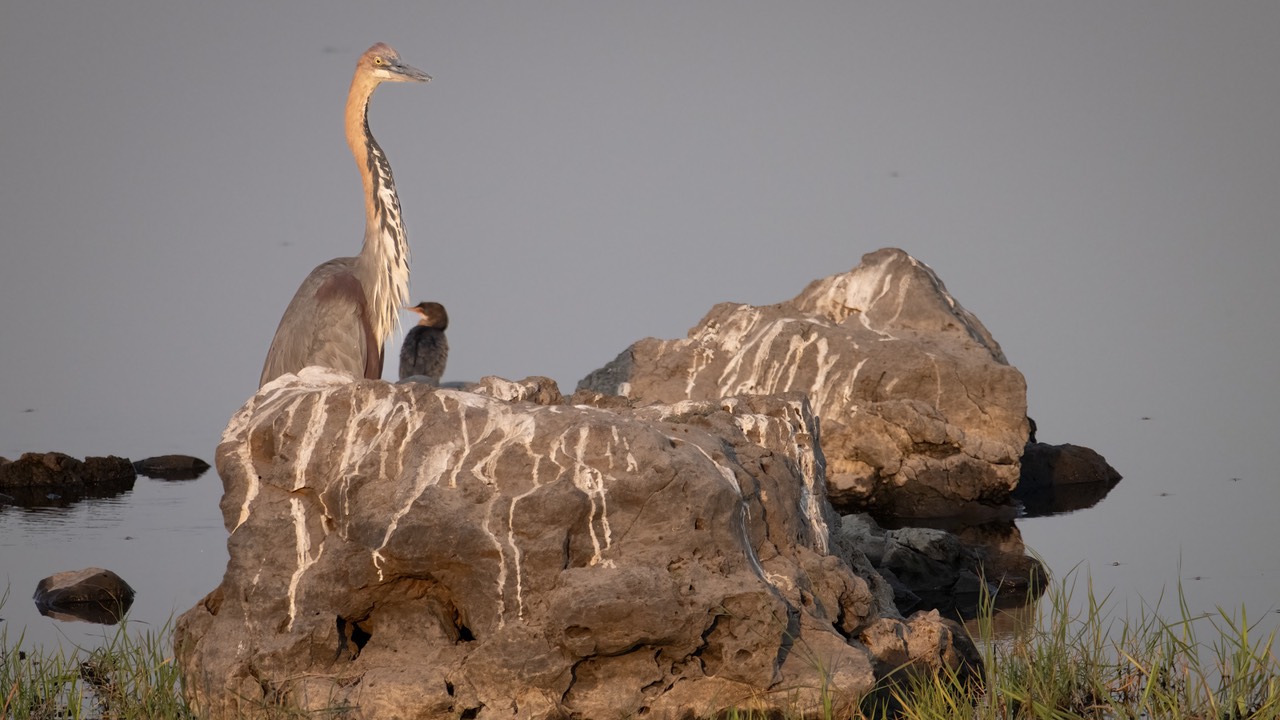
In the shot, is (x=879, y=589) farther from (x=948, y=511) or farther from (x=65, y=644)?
(x=948, y=511)

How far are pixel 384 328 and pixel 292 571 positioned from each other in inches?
133

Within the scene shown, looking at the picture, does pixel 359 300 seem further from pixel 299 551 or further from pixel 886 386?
pixel 886 386

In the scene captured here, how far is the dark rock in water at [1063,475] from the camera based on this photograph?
14.1 meters

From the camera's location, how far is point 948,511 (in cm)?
1300

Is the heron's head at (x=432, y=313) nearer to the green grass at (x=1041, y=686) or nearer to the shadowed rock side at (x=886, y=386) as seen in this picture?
the shadowed rock side at (x=886, y=386)

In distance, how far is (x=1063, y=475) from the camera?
48.5ft

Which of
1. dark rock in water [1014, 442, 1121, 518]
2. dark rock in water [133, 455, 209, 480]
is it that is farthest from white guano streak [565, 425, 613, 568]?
dark rock in water [133, 455, 209, 480]

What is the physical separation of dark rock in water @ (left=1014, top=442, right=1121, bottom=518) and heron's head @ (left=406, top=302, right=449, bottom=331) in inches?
303

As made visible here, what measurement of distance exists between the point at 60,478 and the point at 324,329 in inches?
267

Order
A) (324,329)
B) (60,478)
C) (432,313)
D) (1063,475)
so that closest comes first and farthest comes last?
1. (324,329)
2. (60,478)
3. (1063,475)
4. (432,313)

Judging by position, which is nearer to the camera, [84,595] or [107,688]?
[107,688]

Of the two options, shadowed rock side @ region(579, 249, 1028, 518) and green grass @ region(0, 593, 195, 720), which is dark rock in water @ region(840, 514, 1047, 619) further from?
green grass @ region(0, 593, 195, 720)

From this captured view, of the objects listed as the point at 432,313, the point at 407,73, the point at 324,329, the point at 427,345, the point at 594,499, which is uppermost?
the point at 407,73

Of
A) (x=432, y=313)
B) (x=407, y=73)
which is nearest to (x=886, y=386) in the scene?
(x=407, y=73)
